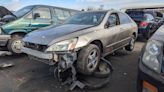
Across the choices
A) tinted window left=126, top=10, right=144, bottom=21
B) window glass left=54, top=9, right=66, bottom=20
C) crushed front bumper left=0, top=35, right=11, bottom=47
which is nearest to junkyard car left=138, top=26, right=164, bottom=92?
crushed front bumper left=0, top=35, right=11, bottom=47

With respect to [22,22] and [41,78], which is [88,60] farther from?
[22,22]

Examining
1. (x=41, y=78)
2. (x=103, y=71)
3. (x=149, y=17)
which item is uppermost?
(x=149, y=17)

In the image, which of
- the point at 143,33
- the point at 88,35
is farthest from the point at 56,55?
the point at 143,33

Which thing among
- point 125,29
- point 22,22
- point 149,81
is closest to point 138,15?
point 125,29

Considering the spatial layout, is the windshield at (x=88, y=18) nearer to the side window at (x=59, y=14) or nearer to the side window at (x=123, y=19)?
the side window at (x=123, y=19)

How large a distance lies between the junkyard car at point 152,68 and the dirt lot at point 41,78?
5.16 feet

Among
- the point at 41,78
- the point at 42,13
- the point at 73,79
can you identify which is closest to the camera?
the point at 73,79

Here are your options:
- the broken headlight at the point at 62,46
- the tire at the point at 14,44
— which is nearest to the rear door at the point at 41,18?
the tire at the point at 14,44

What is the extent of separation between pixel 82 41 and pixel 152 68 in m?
2.16

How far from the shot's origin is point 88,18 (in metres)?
5.53

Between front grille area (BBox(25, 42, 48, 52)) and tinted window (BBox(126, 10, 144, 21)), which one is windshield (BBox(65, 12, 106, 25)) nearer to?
front grille area (BBox(25, 42, 48, 52))

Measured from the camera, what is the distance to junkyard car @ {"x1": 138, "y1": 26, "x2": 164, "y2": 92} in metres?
2.18

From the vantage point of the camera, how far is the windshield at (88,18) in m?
5.26

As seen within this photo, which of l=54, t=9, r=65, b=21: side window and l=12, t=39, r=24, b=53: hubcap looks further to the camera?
l=54, t=9, r=65, b=21: side window
